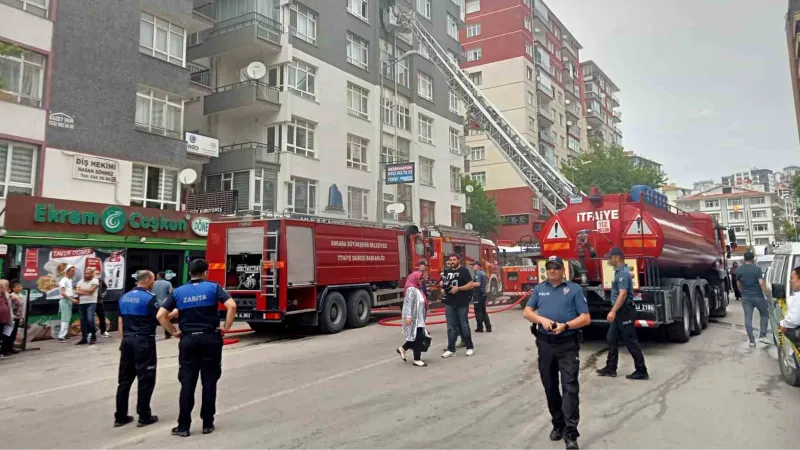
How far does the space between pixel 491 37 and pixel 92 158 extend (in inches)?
1667

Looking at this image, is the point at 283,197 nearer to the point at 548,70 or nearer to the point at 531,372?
the point at 531,372

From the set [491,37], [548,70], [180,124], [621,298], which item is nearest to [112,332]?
[180,124]

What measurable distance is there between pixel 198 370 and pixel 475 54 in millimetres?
51848

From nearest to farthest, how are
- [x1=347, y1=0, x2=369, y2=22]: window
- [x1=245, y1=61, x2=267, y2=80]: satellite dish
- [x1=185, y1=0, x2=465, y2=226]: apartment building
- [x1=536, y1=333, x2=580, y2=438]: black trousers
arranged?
[x1=536, y1=333, x2=580, y2=438]: black trousers, [x1=245, y1=61, x2=267, y2=80]: satellite dish, [x1=185, y1=0, x2=465, y2=226]: apartment building, [x1=347, y1=0, x2=369, y2=22]: window

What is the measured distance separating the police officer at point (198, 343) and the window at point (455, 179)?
31.4 m

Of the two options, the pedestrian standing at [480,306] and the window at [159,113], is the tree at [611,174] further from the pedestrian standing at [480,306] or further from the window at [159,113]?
the window at [159,113]

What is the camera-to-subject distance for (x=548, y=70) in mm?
54562

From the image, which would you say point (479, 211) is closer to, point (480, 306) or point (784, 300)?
point (480, 306)

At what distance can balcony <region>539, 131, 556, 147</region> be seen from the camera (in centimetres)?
5058

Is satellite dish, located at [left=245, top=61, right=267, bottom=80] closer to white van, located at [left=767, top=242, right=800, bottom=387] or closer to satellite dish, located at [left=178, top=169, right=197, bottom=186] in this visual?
satellite dish, located at [left=178, top=169, right=197, bottom=186]

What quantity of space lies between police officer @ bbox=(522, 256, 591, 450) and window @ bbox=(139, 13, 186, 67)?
19.2m

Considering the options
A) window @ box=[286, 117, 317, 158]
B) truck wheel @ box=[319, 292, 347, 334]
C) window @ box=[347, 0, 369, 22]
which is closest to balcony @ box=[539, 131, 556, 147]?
window @ box=[347, 0, 369, 22]

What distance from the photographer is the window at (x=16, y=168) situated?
51.0 feet

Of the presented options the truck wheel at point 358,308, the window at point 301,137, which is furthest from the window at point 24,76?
the truck wheel at point 358,308
